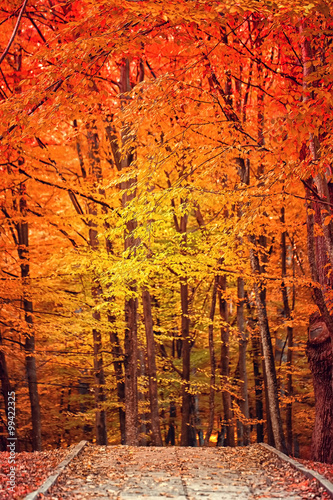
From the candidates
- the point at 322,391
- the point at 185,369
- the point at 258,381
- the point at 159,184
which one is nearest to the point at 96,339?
the point at 185,369

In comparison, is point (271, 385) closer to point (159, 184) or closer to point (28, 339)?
point (28, 339)

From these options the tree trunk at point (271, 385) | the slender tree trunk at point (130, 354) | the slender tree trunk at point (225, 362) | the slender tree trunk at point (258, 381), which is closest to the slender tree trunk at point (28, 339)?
the slender tree trunk at point (130, 354)

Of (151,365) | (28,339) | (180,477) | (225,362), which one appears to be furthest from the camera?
(225,362)

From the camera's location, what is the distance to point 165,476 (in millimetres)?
6891

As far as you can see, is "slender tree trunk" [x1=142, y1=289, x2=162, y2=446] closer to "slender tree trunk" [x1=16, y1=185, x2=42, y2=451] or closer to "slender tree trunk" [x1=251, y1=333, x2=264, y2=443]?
"slender tree trunk" [x1=16, y1=185, x2=42, y2=451]

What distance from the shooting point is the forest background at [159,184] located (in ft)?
18.4

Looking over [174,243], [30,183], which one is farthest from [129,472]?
[30,183]

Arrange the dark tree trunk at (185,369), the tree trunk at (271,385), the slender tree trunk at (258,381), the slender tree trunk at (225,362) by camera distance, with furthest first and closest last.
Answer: the slender tree trunk at (258,381) → the slender tree trunk at (225,362) → the dark tree trunk at (185,369) → the tree trunk at (271,385)

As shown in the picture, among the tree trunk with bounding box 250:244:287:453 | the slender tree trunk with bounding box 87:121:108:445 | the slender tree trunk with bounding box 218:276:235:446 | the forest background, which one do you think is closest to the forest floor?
the tree trunk with bounding box 250:244:287:453

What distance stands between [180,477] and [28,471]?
224 cm

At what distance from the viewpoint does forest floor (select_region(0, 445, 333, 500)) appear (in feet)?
18.8

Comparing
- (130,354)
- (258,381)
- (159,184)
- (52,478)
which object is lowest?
(258,381)

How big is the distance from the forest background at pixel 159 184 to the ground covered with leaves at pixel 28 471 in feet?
10.9

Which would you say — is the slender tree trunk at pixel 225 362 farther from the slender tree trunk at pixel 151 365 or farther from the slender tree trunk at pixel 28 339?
the slender tree trunk at pixel 28 339
